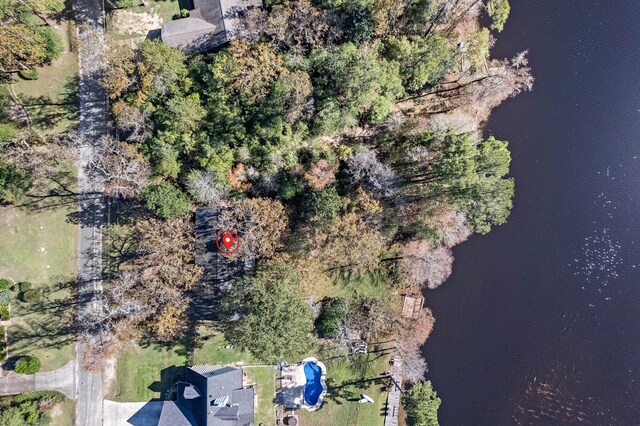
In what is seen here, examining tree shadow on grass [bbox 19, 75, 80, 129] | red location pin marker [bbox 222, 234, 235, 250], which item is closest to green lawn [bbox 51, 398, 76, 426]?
red location pin marker [bbox 222, 234, 235, 250]

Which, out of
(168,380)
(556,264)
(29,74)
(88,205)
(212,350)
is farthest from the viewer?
(556,264)

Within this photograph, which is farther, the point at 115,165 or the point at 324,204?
the point at 324,204

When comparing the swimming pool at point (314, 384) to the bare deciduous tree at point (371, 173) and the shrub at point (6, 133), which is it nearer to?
the bare deciduous tree at point (371, 173)

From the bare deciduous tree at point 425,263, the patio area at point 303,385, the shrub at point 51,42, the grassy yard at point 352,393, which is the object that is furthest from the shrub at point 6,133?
the bare deciduous tree at point 425,263

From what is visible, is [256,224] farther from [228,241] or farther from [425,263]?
[425,263]

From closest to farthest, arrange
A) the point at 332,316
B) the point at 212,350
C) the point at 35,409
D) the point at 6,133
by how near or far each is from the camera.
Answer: the point at 6,133
the point at 35,409
the point at 332,316
the point at 212,350

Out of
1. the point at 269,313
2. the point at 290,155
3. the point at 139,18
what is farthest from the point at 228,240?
the point at 139,18

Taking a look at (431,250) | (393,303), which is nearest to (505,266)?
(431,250)
